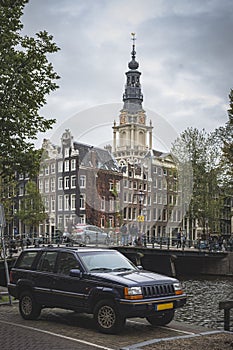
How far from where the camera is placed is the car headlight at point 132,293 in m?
11.4

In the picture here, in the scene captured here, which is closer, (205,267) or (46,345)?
(46,345)

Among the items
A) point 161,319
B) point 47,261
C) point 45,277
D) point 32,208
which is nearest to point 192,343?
point 161,319

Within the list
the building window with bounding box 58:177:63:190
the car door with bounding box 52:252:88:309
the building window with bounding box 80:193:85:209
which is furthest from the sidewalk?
the building window with bounding box 80:193:85:209

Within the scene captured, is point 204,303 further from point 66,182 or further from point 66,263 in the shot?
point 66,182

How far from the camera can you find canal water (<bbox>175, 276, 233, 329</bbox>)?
1805 centimetres

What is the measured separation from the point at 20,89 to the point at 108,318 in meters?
9.02

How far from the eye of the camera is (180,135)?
190 feet

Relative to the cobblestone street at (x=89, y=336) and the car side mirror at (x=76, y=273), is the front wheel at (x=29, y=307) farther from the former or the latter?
the car side mirror at (x=76, y=273)

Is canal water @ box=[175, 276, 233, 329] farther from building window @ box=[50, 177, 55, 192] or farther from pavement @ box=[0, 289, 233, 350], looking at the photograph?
building window @ box=[50, 177, 55, 192]

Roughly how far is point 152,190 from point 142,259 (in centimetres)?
3307

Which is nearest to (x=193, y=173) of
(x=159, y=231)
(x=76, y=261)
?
(x=159, y=231)

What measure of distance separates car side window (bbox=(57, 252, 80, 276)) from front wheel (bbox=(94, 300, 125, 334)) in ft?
4.49

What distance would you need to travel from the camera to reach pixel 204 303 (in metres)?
23.5

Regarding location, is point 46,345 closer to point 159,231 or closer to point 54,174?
point 54,174
